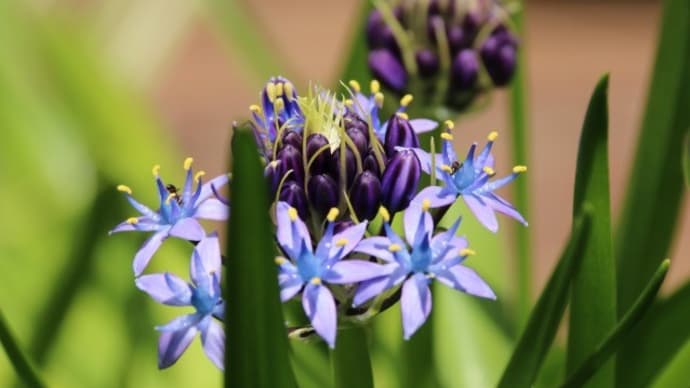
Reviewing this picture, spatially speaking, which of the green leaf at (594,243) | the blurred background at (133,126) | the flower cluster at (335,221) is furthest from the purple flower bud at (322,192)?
the blurred background at (133,126)

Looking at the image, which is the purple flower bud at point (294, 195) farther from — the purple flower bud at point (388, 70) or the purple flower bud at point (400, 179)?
the purple flower bud at point (388, 70)

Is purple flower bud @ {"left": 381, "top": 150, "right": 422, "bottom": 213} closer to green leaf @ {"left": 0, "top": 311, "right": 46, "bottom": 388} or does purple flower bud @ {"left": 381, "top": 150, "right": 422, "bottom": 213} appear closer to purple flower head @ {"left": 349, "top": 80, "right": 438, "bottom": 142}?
purple flower head @ {"left": 349, "top": 80, "right": 438, "bottom": 142}

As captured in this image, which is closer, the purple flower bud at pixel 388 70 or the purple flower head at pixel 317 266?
the purple flower head at pixel 317 266

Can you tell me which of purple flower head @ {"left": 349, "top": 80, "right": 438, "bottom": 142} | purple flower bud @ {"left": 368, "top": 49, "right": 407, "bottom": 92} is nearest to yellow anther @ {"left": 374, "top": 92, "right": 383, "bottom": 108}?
purple flower head @ {"left": 349, "top": 80, "right": 438, "bottom": 142}

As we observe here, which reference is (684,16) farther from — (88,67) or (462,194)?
(88,67)

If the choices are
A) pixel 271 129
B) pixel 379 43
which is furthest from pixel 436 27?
pixel 271 129
